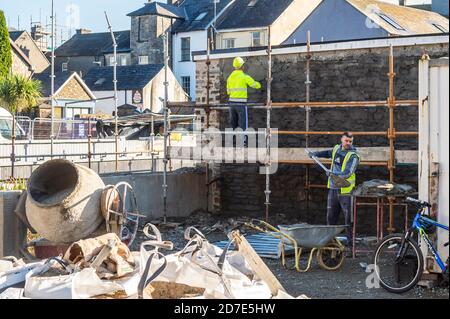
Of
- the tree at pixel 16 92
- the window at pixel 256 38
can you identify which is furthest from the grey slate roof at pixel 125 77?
the tree at pixel 16 92

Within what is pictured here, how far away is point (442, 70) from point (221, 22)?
3866 centimetres

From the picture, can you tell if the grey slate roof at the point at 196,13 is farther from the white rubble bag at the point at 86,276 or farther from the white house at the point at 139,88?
the white rubble bag at the point at 86,276

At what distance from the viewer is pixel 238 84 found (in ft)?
49.7

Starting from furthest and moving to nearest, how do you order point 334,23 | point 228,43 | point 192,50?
point 192,50
point 228,43
point 334,23

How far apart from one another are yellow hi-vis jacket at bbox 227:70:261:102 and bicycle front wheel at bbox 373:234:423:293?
6.19 m

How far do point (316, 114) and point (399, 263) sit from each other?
6469 mm

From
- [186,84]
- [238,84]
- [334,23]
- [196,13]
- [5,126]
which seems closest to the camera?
[238,84]

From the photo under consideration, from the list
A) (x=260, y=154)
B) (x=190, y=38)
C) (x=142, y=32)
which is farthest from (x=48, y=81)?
(x=260, y=154)

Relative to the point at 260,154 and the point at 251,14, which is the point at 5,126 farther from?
the point at 251,14

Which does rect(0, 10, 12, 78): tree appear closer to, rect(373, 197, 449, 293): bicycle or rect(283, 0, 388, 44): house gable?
rect(283, 0, 388, 44): house gable

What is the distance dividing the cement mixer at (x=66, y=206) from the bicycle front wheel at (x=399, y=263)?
13.7 feet

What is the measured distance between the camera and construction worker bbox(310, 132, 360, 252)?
37.6 ft

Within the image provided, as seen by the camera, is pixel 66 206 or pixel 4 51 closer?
pixel 66 206

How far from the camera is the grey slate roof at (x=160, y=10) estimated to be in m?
49.8
